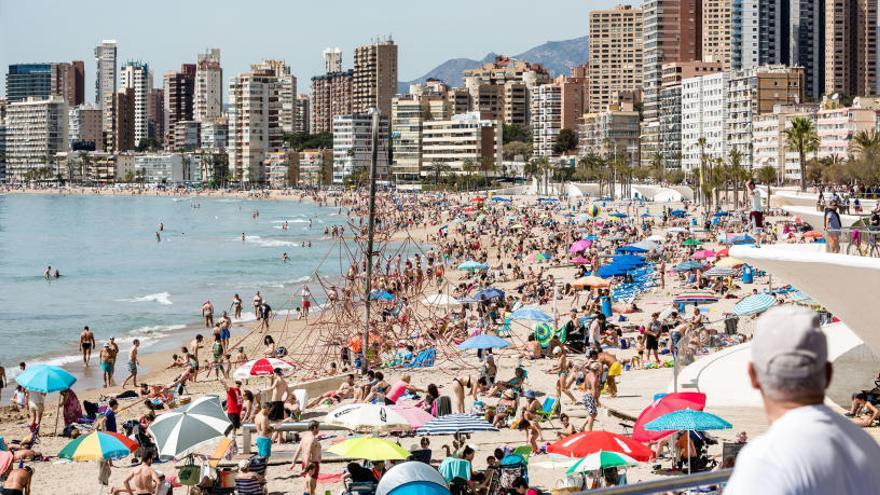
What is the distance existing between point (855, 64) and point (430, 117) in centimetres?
6625

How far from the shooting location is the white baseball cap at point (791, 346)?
196 centimetres

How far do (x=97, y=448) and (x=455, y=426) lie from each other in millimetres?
3910

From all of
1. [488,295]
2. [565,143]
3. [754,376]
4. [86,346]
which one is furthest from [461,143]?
[754,376]

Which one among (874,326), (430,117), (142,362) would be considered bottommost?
(142,362)

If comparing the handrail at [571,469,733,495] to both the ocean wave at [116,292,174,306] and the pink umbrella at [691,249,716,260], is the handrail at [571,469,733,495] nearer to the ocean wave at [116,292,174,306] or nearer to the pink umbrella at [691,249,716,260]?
the pink umbrella at [691,249,716,260]

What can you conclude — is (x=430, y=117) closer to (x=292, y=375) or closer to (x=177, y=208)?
(x=177, y=208)

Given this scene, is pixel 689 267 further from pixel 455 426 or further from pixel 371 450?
pixel 371 450

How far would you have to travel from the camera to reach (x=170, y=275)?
54156 mm

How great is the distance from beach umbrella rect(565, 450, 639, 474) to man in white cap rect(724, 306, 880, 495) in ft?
28.1

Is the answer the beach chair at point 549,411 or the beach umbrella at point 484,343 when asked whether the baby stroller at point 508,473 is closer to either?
the beach chair at point 549,411

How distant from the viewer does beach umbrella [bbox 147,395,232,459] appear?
13.1m

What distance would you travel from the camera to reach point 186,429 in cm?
1320

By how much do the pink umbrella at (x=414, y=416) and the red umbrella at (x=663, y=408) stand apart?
8.05 feet

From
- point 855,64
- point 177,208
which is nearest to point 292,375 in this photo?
point 177,208
